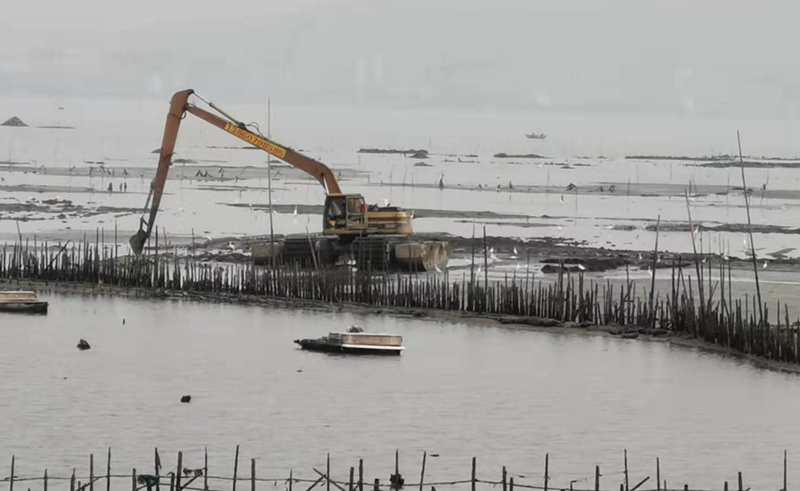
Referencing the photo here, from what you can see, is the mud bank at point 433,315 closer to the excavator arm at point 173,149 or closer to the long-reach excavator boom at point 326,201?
the excavator arm at point 173,149

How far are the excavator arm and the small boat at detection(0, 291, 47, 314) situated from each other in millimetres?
9631

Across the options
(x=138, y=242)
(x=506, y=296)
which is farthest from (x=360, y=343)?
(x=138, y=242)

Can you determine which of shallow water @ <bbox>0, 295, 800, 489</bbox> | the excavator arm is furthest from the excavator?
shallow water @ <bbox>0, 295, 800, 489</bbox>

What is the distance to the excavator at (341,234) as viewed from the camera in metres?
71.9

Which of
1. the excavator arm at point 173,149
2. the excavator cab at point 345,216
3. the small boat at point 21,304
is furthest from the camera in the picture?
the excavator cab at point 345,216

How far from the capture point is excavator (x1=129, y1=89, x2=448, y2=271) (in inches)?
2832

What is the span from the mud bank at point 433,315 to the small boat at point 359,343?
512 centimetres

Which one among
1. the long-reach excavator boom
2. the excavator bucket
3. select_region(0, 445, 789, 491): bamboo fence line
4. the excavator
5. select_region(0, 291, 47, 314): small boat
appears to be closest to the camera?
select_region(0, 445, 789, 491): bamboo fence line

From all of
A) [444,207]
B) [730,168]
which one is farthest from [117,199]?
[730,168]

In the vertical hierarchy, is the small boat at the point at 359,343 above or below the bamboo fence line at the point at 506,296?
below

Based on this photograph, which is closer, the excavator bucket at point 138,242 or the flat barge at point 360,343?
the flat barge at point 360,343

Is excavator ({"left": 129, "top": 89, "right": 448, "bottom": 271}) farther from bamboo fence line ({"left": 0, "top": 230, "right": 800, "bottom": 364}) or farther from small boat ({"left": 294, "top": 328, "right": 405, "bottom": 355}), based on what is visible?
small boat ({"left": 294, "top": 328, "right": 405, "bottom": 355})

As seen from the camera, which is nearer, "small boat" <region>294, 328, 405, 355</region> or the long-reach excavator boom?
"small boat" <region>294, 328, 405, 355</region>

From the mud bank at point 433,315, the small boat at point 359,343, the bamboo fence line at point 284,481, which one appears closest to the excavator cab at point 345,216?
the mud bank at point 433,315
